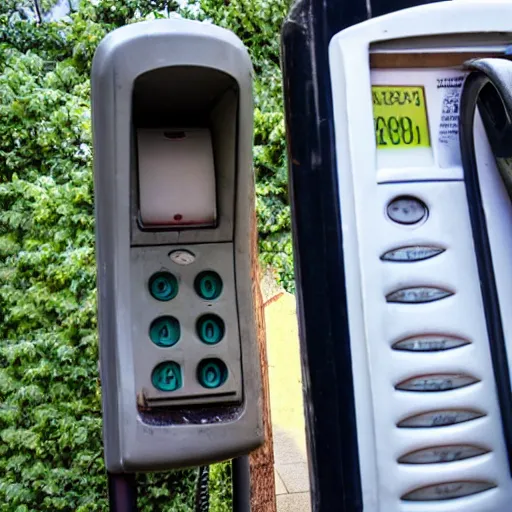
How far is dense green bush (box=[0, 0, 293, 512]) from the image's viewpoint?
416 cm

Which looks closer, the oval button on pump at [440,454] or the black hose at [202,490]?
the oval button on pump at [440,454]

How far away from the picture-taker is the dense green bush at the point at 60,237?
4.16 m

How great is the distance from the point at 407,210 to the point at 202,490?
29.2 inches

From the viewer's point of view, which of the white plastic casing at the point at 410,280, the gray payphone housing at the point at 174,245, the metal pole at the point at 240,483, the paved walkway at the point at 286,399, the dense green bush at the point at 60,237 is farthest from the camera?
the paved walkway at the point at 286,399

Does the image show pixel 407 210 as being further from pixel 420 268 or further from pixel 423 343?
pixel 423 343

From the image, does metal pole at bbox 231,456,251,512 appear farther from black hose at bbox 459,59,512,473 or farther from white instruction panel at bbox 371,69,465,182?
white instruction panel at bbox 371,69,465,182

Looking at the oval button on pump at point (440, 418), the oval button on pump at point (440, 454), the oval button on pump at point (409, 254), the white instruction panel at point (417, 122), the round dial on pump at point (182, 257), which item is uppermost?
the white instruction panel at point (417, 122)

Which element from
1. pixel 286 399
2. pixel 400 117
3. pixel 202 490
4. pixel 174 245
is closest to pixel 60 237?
pixel 286 399

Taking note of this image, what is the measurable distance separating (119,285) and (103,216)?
0.12 metres

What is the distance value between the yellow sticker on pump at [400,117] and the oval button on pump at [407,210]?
89mm

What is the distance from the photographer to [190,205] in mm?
1344

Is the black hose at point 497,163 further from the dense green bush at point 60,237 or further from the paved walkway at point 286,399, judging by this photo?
the paved walkway at point 286,399

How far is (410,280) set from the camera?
1.10m

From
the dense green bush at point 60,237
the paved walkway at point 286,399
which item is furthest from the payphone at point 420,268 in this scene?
the paved walkway at point 286,399
